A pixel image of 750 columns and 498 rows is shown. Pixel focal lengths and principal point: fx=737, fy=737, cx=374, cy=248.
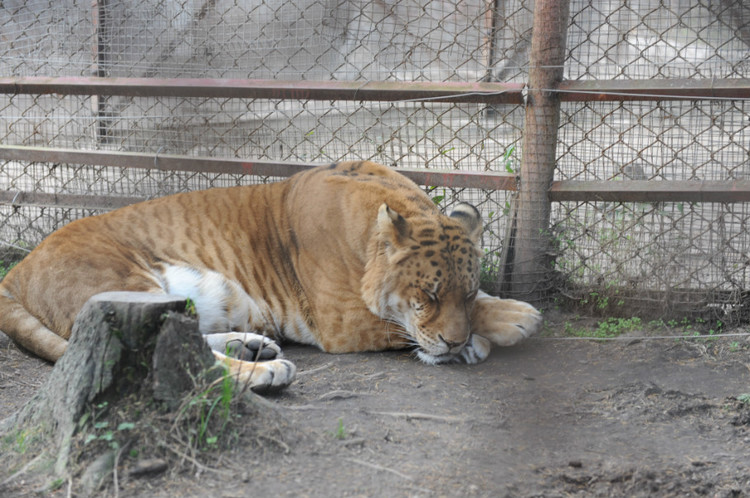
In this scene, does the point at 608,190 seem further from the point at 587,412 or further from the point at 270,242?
the point at 270,242

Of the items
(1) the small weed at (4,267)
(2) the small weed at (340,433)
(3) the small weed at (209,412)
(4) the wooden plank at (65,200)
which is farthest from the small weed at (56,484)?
(1) the small weed at (4,267)

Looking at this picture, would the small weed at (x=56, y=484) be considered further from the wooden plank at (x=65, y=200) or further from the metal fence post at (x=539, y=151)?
the wooden plank at (x=65, y=200)

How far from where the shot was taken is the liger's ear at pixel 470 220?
4.07 metres

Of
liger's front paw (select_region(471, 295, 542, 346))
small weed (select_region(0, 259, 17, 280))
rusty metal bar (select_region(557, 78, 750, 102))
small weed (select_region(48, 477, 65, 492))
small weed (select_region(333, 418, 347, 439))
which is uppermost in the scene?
rusty metal bar (select_region(557, 78, 750, 102))

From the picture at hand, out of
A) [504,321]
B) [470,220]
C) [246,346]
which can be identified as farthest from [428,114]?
[246,346]

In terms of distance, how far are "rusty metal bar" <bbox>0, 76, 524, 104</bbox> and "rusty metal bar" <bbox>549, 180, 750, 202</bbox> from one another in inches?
25.1

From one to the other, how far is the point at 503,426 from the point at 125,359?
1508mm

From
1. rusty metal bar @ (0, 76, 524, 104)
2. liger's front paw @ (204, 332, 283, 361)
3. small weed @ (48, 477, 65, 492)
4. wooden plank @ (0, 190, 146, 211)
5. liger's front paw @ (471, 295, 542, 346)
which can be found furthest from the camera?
wooden plank @ (0, 190, 146, 211)

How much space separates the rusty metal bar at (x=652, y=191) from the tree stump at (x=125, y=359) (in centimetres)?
273

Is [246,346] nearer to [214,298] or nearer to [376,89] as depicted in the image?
[214,298]

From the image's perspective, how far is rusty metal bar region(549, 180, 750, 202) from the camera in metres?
4.09

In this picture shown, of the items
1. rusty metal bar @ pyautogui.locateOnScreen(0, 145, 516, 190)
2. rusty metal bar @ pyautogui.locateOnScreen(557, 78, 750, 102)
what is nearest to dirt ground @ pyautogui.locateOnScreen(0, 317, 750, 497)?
rusty metal bar @ pyautogui.locateOnScreen(0, 145, 516, 190)

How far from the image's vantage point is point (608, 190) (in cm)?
432

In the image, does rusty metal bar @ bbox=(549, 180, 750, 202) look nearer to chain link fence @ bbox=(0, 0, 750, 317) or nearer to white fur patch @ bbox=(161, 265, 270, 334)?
chain link fence @ bbox=(0, 0, 750, 317)
